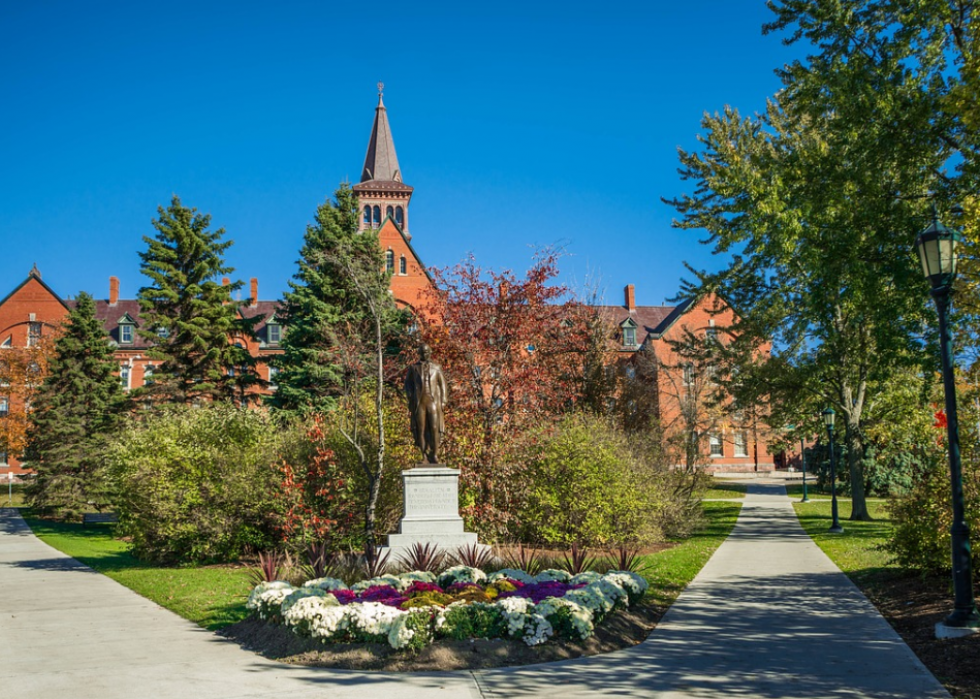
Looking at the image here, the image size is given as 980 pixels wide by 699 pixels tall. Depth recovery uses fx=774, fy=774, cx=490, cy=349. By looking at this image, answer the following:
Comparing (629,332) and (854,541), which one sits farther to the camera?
(629,332)

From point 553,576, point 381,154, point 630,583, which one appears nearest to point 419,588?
point 553,576

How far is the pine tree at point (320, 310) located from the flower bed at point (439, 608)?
633 inches

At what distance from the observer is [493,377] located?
66.1 feet

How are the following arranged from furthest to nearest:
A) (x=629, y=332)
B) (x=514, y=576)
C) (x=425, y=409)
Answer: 1. (x=629, y=332)
2. (x=425, y=409)
3. (x=514, y=576)

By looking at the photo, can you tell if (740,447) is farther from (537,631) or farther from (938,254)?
(537,631)

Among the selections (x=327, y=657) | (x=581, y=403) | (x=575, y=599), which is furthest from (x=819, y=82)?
(x=581, y=403)

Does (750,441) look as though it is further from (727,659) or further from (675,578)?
(727,659)

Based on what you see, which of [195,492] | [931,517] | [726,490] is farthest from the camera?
[726,490]

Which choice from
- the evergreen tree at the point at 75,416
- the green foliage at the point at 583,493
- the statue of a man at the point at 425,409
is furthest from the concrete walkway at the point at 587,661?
the evergreen tree at the point at 75,416

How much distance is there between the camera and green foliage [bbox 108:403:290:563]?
60.0ft

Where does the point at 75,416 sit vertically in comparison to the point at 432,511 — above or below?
above

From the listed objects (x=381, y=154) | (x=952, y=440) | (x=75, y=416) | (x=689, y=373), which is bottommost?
(x=952, y=440)

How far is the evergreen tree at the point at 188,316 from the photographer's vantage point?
1158 inches

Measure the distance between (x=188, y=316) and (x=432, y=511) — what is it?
19943mm
